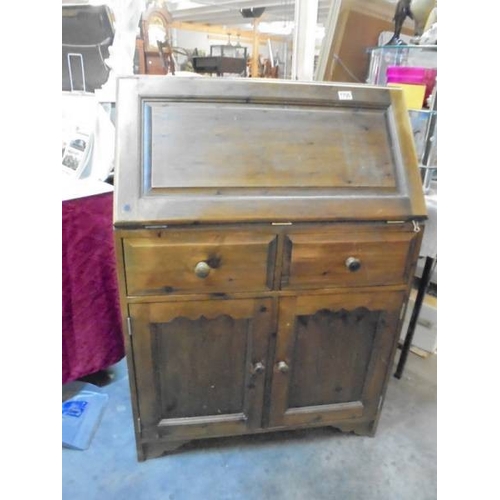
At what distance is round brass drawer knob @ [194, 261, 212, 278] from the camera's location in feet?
3.04

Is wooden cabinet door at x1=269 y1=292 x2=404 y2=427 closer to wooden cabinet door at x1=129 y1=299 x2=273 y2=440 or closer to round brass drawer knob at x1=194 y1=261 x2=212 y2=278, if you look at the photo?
wooden cabinet door at x1=129 y1=299 x2=273 y2=440

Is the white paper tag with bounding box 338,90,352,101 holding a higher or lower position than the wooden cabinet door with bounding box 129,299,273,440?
higher

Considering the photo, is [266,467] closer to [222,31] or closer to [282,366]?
[282,366]

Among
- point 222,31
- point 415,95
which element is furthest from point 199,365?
point 222,31

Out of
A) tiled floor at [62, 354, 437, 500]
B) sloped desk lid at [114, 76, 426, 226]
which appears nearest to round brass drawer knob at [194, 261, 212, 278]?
sloped desk lid at [114, 76, 426, 226]

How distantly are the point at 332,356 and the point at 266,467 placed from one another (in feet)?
1.51

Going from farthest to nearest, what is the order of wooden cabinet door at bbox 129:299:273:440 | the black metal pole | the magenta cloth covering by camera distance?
the black metal pole, the magenta cloth covering, wooden cabinet door at bbox 129:299:273:440

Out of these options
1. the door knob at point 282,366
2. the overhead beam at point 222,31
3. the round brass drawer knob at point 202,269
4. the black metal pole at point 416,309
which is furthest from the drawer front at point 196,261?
the overhead beam at point 222,31

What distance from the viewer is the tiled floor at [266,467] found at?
1.18 metres

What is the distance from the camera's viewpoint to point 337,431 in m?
1.40

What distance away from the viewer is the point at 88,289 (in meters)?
1.35

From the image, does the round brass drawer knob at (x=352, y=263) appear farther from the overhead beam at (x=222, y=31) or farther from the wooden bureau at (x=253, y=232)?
the overhead beam at (x=222, y=31)

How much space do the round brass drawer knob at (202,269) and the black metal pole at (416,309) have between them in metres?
0.94
